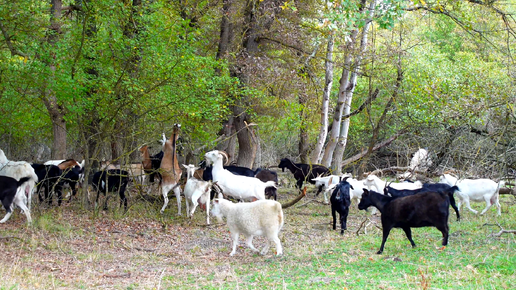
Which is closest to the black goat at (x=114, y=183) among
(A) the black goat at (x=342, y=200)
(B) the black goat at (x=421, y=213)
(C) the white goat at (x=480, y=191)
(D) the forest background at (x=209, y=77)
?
(D) the forest background at (x=209, y=77)

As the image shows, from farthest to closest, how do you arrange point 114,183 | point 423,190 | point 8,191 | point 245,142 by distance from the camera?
point 245,142 → point 114,183 → point 423,190 → point 8,191

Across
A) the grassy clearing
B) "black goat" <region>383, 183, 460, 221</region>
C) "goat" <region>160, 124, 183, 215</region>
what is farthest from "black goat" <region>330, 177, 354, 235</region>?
"goat" <region>160, 124, 183, 215</region>

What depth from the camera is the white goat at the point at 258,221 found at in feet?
28.2

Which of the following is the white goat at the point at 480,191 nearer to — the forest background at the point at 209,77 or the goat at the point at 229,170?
the forest background at the point at 209,77

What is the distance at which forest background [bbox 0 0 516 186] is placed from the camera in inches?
449

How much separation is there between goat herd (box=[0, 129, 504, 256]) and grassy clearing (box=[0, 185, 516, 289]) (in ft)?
1.39

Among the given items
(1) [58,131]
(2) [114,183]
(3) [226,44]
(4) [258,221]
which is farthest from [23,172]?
(3) [226,44]

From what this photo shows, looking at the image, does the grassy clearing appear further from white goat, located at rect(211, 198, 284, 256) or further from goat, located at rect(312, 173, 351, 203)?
goat, located at rect(312, 173, 351, 203)

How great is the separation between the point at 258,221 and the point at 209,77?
5710mm

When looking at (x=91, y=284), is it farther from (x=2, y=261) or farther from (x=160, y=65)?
(x=160, y=65)

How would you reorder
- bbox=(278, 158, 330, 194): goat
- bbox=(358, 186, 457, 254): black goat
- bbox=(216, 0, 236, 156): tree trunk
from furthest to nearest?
bbox=(216, 0, 236, 156): tree trunk
bbox=(278, 158, 330, 194): goat
bbox=(358, 186, 457, 254): black goat

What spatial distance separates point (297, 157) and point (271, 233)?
15.7m

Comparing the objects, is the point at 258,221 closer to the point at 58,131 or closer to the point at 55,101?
the point at 55,101

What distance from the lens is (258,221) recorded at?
8672mm
